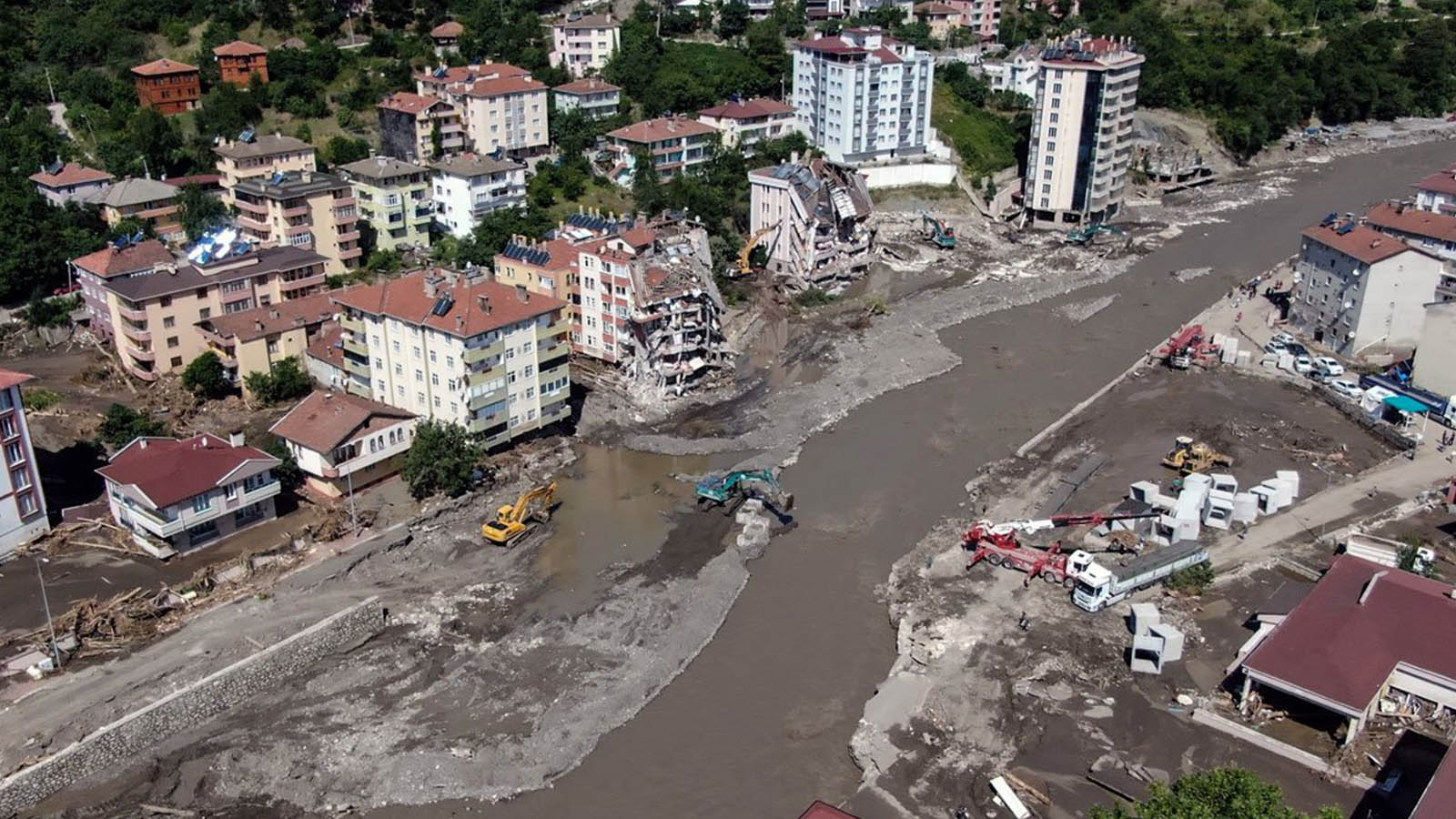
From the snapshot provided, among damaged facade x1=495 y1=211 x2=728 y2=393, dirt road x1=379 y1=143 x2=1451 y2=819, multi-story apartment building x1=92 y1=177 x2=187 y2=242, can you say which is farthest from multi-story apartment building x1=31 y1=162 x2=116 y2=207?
dirt road x1=379 y1=143 x2=1451 y2=819

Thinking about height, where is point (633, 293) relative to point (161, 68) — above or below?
below

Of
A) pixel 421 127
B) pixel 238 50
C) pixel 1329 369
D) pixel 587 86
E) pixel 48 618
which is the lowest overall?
pixel 48 618

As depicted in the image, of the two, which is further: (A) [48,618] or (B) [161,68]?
(B) [161,68]

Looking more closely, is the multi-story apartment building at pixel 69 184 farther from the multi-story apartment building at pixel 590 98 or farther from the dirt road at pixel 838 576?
the dirt road at pixel 838 576

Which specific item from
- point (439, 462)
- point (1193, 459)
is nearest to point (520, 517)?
point (439, 462)

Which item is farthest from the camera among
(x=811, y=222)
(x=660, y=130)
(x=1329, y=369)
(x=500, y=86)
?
(x=660, y=130)

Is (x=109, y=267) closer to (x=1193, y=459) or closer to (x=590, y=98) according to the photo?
(x=590, y=98)

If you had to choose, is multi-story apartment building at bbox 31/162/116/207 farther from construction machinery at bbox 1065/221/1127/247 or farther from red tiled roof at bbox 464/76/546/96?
construction machinery at bbox 1065/221/1127/247

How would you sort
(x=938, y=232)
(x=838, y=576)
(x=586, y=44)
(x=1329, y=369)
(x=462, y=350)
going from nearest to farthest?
1. (x=838, y=576)
2. (x=462, y=350)
3. (x=1329, y=369)
4. (x=938, y=232)
5. (x=586, y=44)
